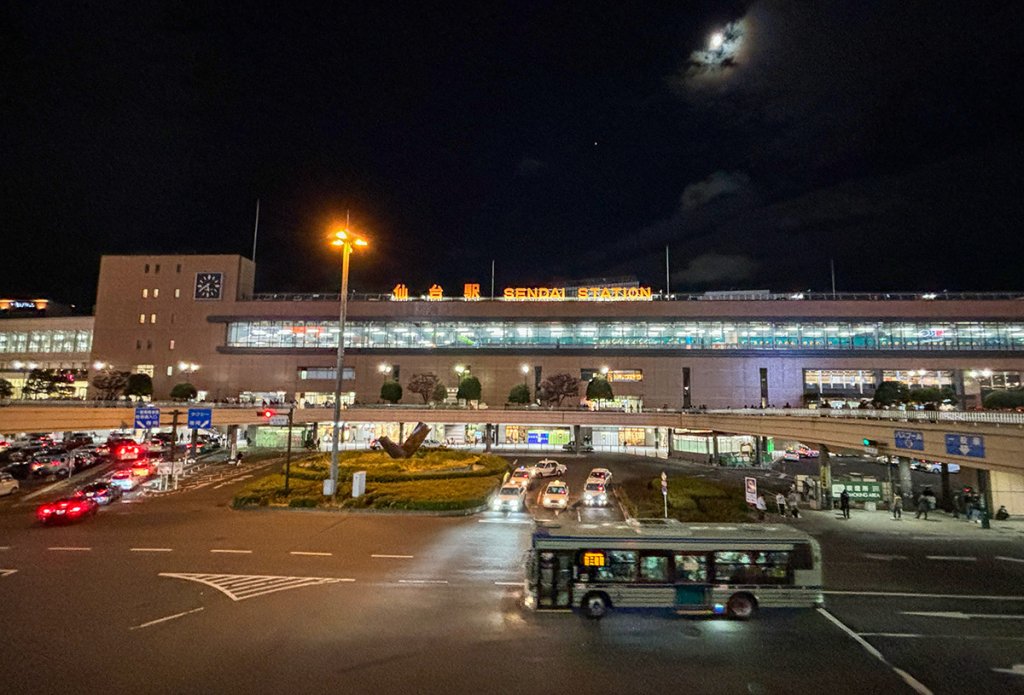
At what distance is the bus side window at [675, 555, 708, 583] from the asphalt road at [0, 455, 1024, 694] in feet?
4.27

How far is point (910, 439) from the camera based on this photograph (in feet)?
83.9

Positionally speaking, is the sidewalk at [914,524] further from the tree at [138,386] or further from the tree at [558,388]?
the tree at [138,386]

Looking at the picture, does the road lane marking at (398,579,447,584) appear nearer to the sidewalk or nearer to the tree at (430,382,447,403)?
the sidewalk

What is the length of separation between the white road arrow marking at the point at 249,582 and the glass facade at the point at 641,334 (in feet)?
202

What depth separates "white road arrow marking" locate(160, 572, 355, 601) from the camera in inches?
677

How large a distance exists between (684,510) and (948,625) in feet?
49.9

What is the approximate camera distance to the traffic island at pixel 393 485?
30.8 meters

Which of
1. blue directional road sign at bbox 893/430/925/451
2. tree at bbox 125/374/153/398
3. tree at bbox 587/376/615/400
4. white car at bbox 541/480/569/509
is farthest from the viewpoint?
→ tree at bbox 587/376/615/400

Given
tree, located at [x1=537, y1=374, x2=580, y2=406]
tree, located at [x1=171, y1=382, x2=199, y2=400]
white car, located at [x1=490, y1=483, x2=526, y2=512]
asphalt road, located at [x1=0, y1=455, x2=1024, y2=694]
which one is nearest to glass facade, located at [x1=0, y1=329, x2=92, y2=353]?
tree, located at [x1=171, y1=382, x2=199, y2=400]

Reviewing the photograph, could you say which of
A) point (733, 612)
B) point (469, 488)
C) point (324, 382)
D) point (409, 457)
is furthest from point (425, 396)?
point (733, 612)

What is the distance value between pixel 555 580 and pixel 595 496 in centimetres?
1941

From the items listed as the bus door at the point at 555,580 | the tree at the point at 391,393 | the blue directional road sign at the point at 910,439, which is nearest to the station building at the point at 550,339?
the tree at the point at 391,393

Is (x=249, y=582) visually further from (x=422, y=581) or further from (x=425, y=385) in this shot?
(x=425, y=385)

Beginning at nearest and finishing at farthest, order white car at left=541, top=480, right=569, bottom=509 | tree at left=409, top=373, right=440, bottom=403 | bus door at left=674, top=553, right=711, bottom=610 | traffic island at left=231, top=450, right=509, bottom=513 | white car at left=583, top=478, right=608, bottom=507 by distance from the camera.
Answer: bus door at left=674, top=553, right=711, bottom=610 < traffic island at left=231, top=450, right=509, bottom=513 < white car at left=541, top=480, right=569, bottom=509 < white car at left=583, top=478, right=608, bottom=507 < tree at left=409, top=373, right=440, bottom=403
